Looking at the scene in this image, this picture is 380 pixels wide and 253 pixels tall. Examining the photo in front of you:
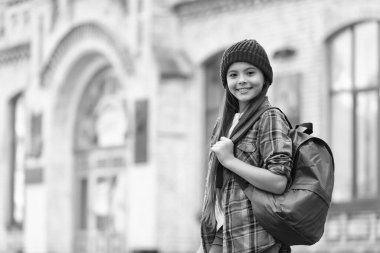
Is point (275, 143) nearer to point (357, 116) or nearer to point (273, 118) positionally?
point (273, 118)

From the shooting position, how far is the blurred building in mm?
20031

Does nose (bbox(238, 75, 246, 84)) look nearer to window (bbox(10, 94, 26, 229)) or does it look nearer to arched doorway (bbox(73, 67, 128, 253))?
arched doorway (bbox(73, 67, 128, 253))

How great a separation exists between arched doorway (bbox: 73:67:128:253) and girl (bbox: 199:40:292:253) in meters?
18.5

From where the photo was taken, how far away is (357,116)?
19.9m

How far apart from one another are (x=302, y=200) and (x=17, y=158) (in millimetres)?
24677

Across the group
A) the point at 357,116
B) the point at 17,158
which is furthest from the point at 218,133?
the point at 17,158

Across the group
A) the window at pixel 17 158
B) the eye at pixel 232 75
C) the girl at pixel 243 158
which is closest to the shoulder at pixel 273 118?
the girl at pixel 243 158

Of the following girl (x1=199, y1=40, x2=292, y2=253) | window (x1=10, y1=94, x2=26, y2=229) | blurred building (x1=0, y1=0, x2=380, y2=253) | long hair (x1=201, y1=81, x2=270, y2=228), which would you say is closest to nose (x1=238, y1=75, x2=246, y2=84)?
girl (x1=199, y1=40, x2=292, y2=253)

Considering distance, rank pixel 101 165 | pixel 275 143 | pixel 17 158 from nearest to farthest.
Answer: pixel 275 143 < pixel 101 165 < pixel 17 158

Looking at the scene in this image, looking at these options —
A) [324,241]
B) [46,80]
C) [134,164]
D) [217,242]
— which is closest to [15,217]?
[46,80]

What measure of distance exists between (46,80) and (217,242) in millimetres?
21723

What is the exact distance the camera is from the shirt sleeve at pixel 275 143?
5660mm

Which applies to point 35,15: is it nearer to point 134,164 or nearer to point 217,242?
point 134,164

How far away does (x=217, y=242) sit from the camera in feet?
19.8
